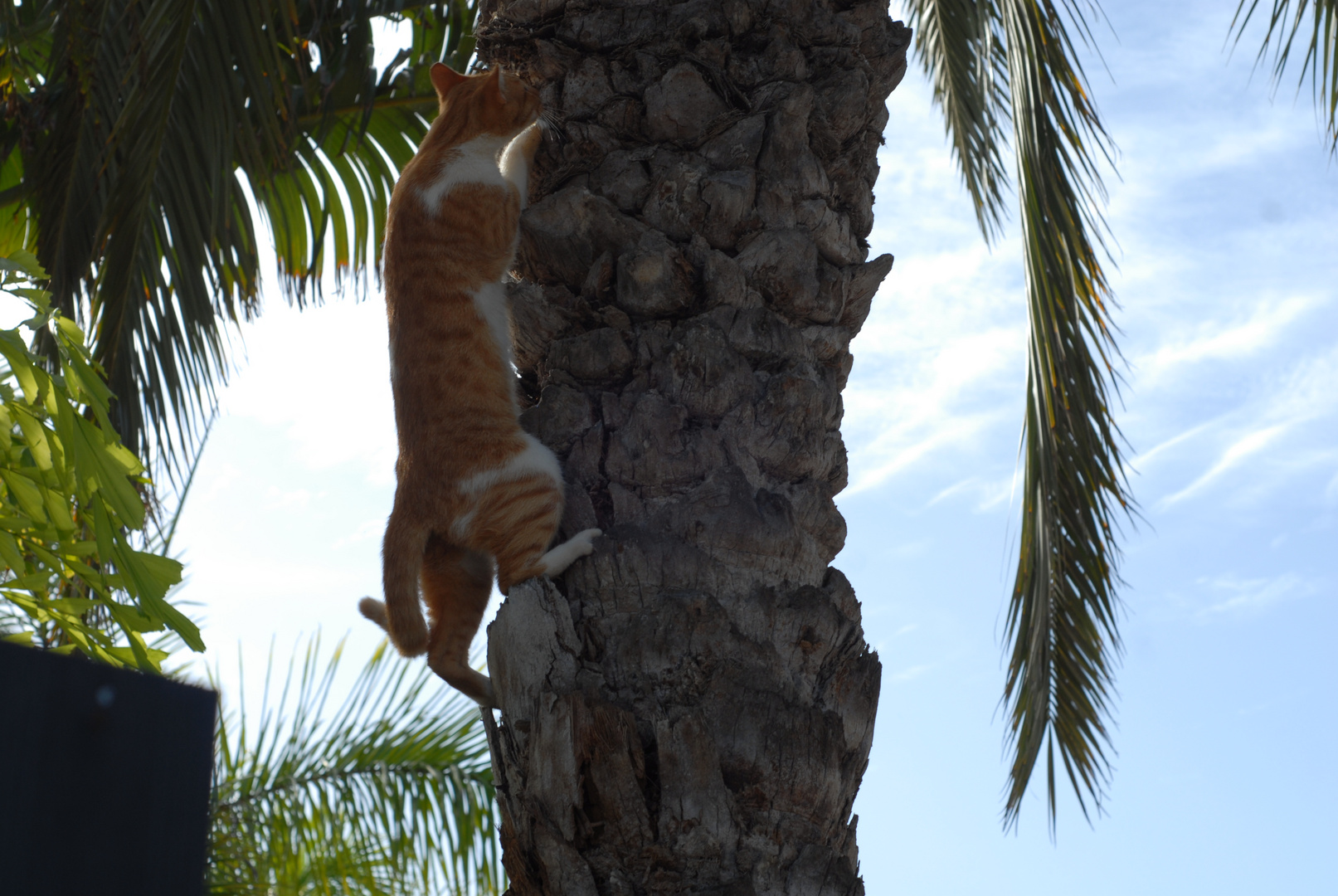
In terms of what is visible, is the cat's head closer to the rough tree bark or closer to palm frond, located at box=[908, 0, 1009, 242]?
the rough tree bark

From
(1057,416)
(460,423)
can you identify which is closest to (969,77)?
(1057,416)

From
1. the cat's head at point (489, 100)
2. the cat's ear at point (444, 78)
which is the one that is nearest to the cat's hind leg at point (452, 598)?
the cat's head at point (489, 100)

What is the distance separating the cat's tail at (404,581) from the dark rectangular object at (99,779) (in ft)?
2.43

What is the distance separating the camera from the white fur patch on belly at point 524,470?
1875mm

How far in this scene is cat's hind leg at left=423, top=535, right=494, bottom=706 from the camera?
7.24 ft

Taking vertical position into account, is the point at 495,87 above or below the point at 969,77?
below

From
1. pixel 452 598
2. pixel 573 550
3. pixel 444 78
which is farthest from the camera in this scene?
pixel 444 78

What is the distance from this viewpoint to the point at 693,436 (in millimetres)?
1740

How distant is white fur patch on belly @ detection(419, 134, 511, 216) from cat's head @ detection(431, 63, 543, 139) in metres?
0.04

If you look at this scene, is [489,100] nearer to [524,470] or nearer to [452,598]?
[524,470]

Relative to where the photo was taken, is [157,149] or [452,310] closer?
[452,310]

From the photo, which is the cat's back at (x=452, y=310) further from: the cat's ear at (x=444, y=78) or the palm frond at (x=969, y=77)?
the palm frond at (x=969, y=77)

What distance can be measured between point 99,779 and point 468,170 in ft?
5.61

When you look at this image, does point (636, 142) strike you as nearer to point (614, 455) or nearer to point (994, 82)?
point (614, 455)
